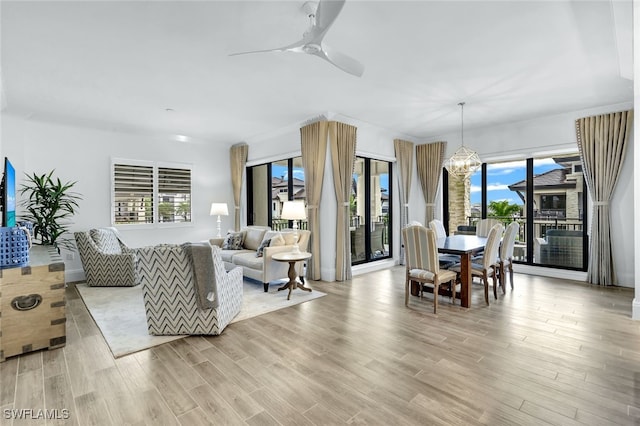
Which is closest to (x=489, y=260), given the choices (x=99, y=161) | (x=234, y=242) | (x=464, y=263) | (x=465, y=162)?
(x=464, y=263)

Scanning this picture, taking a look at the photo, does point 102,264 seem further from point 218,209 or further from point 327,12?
point 327,12

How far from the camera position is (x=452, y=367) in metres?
2.59

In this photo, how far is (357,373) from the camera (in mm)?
2525

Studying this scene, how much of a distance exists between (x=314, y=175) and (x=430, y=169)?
2.94 meters

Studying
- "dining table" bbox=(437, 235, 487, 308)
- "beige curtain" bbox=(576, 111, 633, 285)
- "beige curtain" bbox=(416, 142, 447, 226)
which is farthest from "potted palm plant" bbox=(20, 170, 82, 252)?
"beige curtain" bbox=(576, 111, 633, 285)

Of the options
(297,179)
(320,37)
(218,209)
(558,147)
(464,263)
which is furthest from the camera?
(218,209)

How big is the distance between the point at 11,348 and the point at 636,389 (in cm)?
488

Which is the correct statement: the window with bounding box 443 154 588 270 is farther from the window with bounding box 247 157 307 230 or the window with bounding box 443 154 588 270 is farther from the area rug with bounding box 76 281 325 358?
the area rug with bounding box 76 281 325 358

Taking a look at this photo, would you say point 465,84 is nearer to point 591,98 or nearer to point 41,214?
point 591,98

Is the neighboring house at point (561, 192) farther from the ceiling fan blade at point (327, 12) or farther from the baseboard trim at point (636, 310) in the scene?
the ceiling fan blade at point (327, 12)

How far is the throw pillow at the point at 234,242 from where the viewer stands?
603cm

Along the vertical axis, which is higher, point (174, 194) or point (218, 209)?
point (174, 194)

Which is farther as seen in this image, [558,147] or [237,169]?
[237,169]

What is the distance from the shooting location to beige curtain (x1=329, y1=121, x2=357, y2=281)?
552cm
